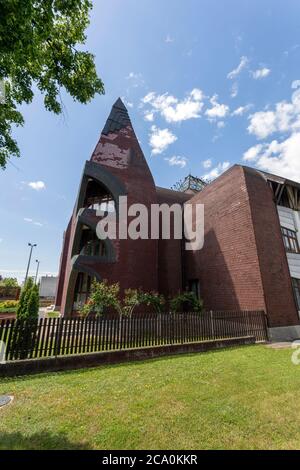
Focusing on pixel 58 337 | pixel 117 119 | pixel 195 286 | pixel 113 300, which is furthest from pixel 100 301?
pixel 117 119

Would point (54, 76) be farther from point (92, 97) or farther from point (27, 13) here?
point (27, 13)

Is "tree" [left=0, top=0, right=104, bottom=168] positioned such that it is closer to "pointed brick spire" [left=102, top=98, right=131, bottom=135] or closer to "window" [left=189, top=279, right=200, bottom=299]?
"pointed brick spire" [left=102, top=98, right=131, bottom=135]

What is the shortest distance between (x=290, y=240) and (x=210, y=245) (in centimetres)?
493

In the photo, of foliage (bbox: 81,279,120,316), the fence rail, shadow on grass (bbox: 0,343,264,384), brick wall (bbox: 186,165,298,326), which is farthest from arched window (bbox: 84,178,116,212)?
shadow on grass (bbox: 0,343,264,384)

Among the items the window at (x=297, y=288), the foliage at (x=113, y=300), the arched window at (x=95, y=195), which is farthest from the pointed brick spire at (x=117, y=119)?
the window at (x=297, y=288)

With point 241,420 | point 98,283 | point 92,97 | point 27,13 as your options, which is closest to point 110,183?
point 98,283

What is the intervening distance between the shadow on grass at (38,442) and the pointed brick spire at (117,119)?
18218 millimetres

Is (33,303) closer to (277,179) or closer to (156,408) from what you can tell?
(156,408)

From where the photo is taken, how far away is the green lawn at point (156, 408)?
10.8 ft

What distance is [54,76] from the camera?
6684 millimetres

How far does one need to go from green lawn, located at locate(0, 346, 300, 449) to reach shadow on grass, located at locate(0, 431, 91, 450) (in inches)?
0.5

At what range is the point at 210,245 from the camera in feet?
52.0

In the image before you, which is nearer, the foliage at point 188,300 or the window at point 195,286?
the foliage at point 188,300

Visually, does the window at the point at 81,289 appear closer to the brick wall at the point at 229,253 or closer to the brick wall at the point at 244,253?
the brick wall at the point at 229,253
